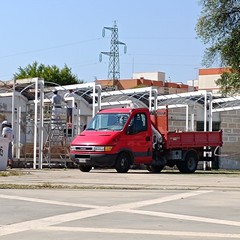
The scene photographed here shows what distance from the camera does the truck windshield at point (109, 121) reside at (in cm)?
2598

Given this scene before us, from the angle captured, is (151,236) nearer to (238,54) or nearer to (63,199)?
(63,199)

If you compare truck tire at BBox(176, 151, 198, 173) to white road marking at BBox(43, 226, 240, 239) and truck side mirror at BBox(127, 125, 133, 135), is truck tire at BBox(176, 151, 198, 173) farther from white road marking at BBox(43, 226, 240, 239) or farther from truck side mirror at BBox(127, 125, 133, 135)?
white road marking at BBox(43, 226, 240, 239)

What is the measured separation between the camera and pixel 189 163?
2842 cm

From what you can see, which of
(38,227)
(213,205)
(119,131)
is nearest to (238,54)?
(119,131)

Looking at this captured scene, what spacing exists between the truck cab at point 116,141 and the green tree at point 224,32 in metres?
7.17

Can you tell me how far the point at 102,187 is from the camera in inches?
717

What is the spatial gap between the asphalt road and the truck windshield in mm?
5888

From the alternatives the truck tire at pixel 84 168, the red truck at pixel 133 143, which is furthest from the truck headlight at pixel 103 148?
the truck tire at pixel 84 168

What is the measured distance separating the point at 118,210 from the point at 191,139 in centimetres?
1558

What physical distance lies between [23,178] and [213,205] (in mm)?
8806

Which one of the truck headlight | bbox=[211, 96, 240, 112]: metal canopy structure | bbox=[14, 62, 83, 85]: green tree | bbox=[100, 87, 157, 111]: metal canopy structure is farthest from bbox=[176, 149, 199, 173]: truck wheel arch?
bbox=[14, 62, 83, 85]: green tree

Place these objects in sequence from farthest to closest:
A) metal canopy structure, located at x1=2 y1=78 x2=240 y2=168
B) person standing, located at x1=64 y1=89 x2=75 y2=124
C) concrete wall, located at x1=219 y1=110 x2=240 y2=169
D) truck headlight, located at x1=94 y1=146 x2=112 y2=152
Answer: concrete wall, located at x1=219 y1=110 x2=240 y2=169 < person standing, located at x1=64 y1=89 x2=75 y2=124 < metal canopy structure, located at x1=2 y1=78 x2=240 y2=168 < truck headlight, located at x1=94 y1=146 x2=112 y2=152

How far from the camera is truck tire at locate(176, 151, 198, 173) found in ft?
92.7

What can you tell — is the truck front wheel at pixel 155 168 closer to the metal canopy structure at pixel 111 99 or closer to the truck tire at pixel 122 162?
the truck tire at pixel 122 162
